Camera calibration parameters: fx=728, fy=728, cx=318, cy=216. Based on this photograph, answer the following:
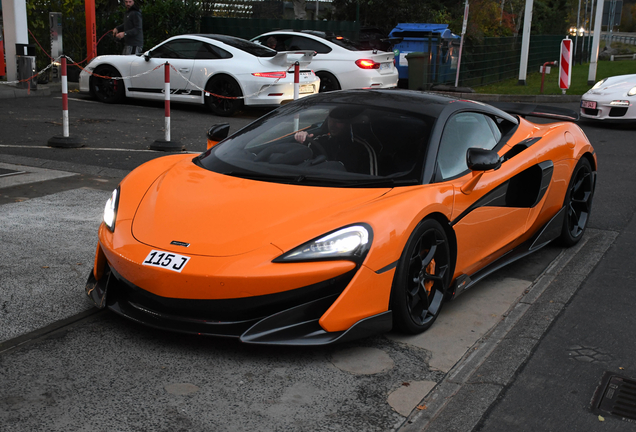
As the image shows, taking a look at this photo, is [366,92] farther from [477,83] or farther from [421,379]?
[477,83]

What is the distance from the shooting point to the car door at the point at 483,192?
418cm

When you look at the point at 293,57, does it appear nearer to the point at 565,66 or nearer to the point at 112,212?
the point at 565,66

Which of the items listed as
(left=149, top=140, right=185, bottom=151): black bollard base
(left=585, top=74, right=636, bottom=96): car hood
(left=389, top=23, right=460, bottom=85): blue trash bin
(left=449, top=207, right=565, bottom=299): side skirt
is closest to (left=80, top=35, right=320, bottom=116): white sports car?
(left=149, top=140, right=185, bottom=151): black bollard base

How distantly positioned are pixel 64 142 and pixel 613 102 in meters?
9.34

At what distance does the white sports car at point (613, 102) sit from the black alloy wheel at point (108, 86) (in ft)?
28.5

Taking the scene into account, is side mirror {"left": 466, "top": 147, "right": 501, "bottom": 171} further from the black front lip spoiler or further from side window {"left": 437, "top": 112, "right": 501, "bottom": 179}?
the black front lip spoiler

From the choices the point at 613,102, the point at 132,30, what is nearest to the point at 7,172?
the point at 132,30

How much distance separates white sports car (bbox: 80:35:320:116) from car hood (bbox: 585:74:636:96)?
5.28m

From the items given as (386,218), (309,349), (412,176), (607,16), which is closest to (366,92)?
(412,176)

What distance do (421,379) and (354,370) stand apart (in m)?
Answer: 0.31

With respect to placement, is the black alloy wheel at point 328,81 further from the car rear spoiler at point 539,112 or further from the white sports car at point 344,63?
the car rear spoiler at point 539,112

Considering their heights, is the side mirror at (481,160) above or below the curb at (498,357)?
above

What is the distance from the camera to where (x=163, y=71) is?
1338 cm

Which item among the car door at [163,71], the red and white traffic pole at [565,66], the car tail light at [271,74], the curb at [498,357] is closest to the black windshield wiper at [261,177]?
the curb at [498,357]
